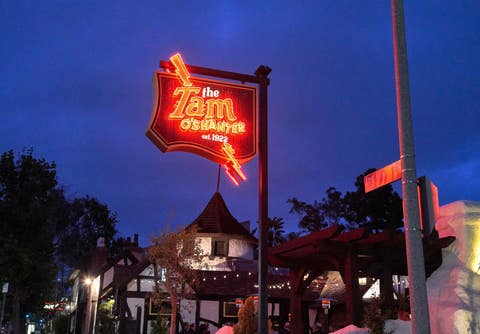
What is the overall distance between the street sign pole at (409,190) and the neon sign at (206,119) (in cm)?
530

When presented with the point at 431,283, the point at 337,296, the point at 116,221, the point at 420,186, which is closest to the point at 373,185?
the point at 420,186

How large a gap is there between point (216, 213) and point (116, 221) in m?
31.4

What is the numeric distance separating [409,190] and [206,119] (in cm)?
650

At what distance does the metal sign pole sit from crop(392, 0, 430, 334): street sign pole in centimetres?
347

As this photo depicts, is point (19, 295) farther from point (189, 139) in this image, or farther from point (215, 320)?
point (189, 139)

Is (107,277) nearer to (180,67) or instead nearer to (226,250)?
(226,250)

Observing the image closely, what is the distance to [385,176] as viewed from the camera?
20.7 ft

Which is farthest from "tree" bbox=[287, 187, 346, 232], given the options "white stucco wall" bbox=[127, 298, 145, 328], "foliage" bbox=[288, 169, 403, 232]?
"white stucco wall" bbox=[127, 298, 145, 328]

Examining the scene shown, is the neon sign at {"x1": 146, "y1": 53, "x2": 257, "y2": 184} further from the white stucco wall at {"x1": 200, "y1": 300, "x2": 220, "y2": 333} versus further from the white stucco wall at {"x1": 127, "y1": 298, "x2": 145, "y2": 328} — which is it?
the white stucco wall at {"x1": 127, "y1": 298, "x2": 145, "y2": 328}

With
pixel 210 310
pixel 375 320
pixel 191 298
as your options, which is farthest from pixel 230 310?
pixel 375 320

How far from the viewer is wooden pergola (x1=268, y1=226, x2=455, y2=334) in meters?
12.6

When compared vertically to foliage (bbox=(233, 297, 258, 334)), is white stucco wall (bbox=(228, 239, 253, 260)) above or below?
above

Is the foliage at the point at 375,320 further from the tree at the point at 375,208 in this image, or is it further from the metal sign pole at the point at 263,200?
the tree at the point at 375,208

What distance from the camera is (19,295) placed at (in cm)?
3366
